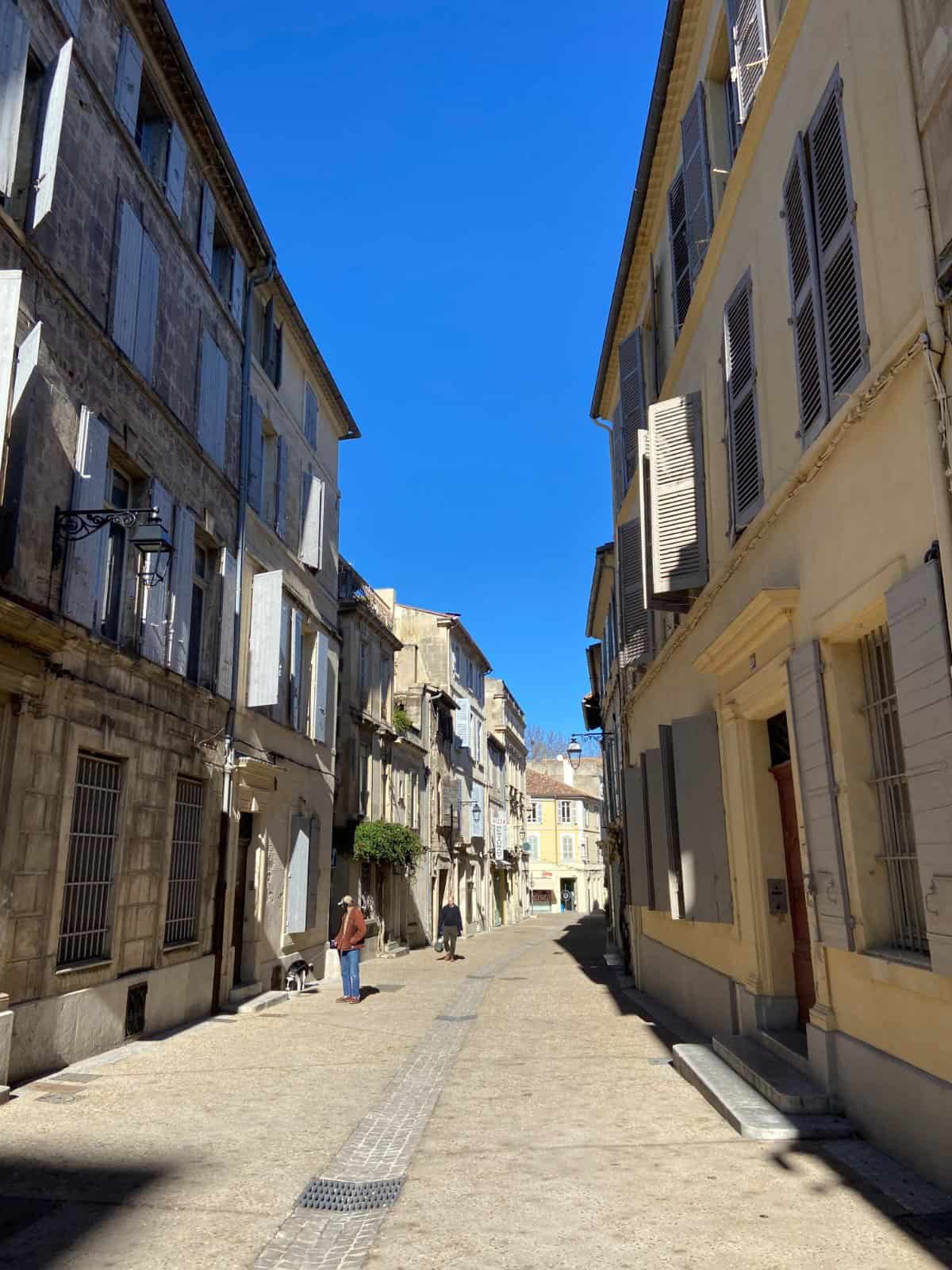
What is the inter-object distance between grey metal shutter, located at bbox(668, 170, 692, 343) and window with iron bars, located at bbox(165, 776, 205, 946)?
24.4 feet

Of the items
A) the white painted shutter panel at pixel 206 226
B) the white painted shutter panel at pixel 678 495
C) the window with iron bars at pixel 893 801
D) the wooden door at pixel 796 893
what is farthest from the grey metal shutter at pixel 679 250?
the white painted shutter panel at pixel 206 226

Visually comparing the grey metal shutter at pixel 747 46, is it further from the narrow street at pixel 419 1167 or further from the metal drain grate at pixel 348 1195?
the metal drain grate at pixel 348 1195

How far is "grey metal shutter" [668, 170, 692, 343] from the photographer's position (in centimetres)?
977

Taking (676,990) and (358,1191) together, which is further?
(676,990)

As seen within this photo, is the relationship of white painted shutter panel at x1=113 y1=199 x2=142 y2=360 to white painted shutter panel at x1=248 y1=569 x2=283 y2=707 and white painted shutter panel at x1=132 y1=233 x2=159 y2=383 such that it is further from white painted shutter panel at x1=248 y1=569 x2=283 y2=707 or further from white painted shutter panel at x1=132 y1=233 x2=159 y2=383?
white painted shutter panel at x1=248 y1=569 x2=283 y2=707

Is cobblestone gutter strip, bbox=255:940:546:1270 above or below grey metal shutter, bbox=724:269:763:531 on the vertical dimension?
below

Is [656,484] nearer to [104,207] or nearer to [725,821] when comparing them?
[725,821]

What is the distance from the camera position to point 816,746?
18.5ft

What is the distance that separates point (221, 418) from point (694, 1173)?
10.4m

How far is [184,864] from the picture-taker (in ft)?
34.7

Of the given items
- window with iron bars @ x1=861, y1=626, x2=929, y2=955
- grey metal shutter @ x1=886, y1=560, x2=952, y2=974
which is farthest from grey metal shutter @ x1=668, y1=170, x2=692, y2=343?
grey metal shutter @ x1=886, y1=560, x2=952, y2=974

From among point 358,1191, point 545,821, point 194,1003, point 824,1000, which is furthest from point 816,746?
point 545,821

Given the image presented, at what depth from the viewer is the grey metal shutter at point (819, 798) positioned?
538 centimetres

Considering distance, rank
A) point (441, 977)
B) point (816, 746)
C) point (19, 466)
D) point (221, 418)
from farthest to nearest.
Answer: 1. point (441, 977)
2. point (221, 418)
3. point (19, 466)
4. point (816, 746)
